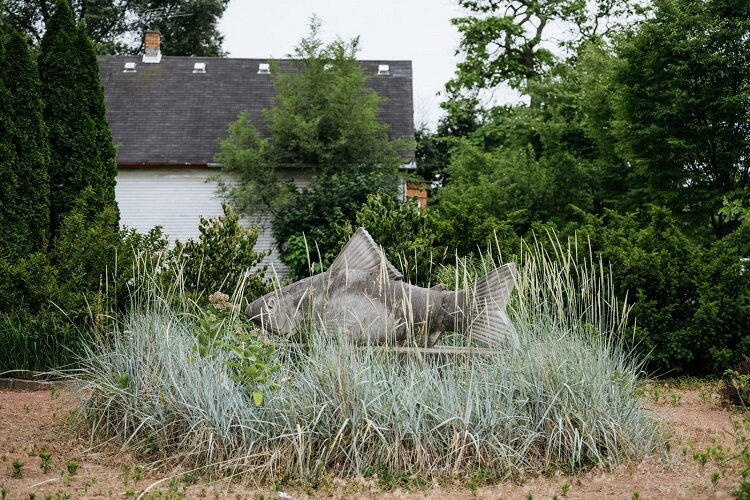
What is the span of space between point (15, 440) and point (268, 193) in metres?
13.4

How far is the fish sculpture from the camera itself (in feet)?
19.6

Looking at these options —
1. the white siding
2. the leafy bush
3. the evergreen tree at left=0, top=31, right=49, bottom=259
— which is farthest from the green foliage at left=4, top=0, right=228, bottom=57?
the leafy bush

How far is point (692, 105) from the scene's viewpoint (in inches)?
535

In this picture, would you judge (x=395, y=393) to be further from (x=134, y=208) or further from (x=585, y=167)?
(x=134, y=208)

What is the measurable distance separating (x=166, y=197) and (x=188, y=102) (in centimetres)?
310

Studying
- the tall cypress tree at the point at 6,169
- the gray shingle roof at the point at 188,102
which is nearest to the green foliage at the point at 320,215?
the gray shingle roof at the point at 188,102

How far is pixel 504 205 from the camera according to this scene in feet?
53.4

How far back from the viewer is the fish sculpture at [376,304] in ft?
19.6

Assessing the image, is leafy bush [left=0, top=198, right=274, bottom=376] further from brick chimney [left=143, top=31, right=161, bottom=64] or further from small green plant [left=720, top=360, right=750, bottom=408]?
brick chimney [left=143, top=31, right=161, bottom=64]

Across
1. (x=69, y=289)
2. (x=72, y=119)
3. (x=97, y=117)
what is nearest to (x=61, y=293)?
(x=69, y=289)

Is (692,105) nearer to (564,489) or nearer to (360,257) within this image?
(360,257)

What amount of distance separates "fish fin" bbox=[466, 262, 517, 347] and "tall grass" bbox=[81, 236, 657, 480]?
6.6 inches

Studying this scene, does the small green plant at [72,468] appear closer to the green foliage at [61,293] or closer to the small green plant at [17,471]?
the small green plant at [17,471]

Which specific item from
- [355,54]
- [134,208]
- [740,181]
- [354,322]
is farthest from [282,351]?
[134,208]
